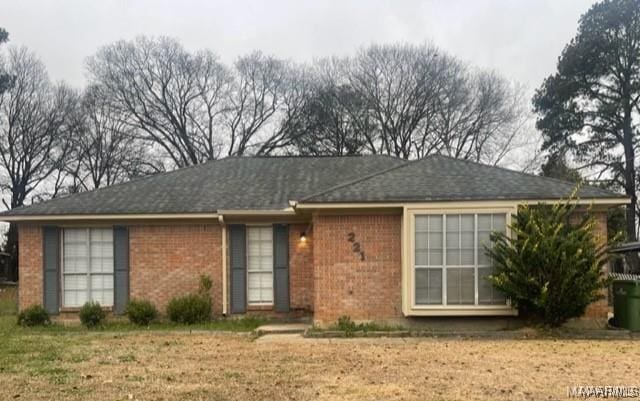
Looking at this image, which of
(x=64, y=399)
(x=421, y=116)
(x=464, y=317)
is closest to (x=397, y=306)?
(x=464, y=317)

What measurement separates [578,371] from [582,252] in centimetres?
372

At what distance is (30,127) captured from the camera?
1449 inches

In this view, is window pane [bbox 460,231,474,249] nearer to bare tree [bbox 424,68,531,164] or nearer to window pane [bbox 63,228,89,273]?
window pane [bbox 63,228,89,273]

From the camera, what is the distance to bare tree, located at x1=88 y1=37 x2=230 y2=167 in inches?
1537

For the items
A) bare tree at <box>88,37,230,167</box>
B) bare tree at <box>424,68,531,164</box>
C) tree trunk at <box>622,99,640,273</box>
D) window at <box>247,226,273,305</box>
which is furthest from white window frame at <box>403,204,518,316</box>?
bare tree at <box>88,37,230,167</box>

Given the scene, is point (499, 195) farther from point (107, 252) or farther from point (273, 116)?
point (273, 116)

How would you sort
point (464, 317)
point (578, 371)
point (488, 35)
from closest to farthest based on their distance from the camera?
point (578, 371) < point (464, 317) < point (488, 35)

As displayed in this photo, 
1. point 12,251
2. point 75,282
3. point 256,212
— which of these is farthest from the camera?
point 12,251

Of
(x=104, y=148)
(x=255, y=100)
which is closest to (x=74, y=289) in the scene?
(x=104, y=148)

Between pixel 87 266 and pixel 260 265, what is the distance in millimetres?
4128

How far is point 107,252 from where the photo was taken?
14852 mm

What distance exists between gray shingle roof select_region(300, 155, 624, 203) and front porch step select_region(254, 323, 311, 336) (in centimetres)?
272

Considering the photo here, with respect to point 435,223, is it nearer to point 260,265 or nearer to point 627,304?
point 627,304

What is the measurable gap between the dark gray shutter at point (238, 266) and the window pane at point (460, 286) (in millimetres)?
5204
